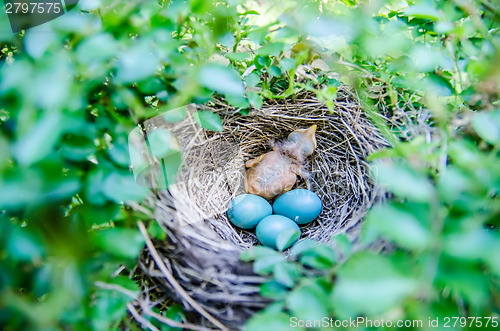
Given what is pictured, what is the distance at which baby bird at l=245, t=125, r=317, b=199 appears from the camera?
1.36 m

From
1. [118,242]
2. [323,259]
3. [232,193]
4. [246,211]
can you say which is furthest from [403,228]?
[232,193]

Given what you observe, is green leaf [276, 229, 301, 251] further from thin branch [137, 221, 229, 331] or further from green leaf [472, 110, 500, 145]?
green leaf [472, 110, 500, 145]

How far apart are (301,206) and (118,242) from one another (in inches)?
32.2

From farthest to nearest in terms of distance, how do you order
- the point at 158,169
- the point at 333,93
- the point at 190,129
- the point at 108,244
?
the point at 190,129 < the point at 333,93 < the point at 158,169 < the point at 108,244

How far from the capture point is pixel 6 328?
55 centimetres

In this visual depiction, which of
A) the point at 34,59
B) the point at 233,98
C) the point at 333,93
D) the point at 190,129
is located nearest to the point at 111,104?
the point at 34,59

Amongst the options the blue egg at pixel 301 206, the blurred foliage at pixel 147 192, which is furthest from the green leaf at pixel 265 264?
the blue egg at pixel 301 206

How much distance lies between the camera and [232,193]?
4.62 feet

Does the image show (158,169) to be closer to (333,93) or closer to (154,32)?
(154,32)

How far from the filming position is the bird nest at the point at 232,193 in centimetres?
77

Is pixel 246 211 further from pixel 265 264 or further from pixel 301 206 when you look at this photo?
pixel 265 264

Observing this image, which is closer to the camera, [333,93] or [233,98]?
[233,98]

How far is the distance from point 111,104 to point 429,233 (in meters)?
0.67

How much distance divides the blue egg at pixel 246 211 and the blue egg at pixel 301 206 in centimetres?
8
